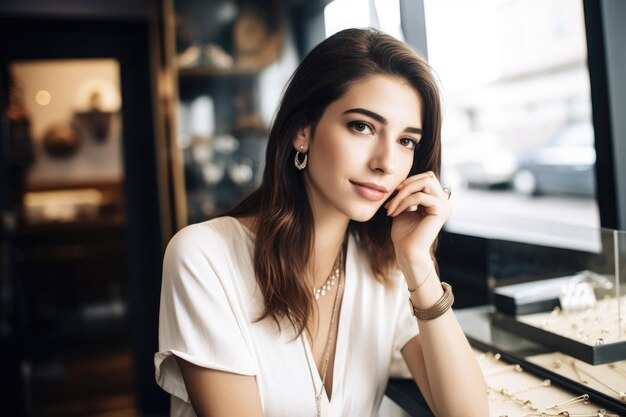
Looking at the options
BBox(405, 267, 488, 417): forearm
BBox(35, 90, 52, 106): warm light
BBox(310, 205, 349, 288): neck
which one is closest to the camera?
BBox(405, 267, 488, 417): forearm

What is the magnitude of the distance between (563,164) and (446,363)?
4.39 meters

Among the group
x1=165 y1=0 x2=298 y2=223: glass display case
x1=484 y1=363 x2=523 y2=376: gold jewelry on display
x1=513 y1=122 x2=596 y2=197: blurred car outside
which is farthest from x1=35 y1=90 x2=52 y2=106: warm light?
x1=484 y1=363 x2=523 y2=376: gold jewelry on display

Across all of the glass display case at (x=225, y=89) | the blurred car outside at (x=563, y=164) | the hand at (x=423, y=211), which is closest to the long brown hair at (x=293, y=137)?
the hand at (x=423, y=211)

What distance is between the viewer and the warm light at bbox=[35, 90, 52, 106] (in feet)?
20.1

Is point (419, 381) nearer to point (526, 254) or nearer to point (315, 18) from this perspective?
point (526, 254)

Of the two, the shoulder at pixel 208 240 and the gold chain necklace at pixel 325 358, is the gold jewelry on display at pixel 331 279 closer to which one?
the gold chain necklace at pixel 325 358

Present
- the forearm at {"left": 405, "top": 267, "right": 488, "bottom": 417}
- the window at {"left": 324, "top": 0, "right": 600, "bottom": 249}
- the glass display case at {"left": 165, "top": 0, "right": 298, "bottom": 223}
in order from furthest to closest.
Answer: the window at {"left": 324, "top": 0, "right": 600, "bottom": 249} → the glass display case at {"left": 165, "top": 0, "right": 298, "bottom": 223} → the forearm at {"left": 405, "top": 267, "right": 488, "bottom": 417}

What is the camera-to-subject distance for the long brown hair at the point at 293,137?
132 cm

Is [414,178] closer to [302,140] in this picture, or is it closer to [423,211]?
[423,211]

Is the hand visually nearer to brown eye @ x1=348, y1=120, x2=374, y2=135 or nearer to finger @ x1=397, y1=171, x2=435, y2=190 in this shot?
finger @ x1=397, y1=171, x2=435, y2=190

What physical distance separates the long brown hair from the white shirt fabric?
0.18 feet

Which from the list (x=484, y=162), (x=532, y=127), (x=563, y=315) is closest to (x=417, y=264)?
(x=563, y=315)

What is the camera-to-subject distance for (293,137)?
54.5 inches

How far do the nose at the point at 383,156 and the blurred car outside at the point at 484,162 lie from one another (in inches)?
147
